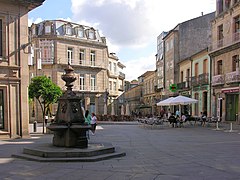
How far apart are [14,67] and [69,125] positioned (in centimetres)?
640

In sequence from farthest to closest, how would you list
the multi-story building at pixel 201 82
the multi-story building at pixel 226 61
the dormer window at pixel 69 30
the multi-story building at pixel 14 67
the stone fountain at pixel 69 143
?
the dormer window at pixel 69 30
the multi-story building at pixel 201 82
the multi-story building at pixel 226 61
the multi-story building at pixel 14 67
the stone fountain at pixel 69 143

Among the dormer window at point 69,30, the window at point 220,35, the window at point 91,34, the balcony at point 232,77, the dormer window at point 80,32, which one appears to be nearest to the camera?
the balcony at point 232,77

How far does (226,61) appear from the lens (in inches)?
1013

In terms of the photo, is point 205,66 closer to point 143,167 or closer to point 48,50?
point 48,50

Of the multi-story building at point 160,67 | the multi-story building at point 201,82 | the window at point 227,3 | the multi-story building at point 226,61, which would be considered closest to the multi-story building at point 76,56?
the multi-story building at point 160,67

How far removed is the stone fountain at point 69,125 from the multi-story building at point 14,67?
16.9 feet

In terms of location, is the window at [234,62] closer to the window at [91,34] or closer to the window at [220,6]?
the window at [220,6]

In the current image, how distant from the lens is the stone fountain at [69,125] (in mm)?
9641

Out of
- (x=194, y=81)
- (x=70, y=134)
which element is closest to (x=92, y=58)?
(x=194, y=81)

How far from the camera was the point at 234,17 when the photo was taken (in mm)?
24891

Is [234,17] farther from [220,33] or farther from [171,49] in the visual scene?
[171,49]

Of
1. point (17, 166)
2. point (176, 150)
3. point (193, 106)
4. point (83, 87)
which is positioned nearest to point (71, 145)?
point (17, 166)

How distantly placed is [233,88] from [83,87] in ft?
72.0

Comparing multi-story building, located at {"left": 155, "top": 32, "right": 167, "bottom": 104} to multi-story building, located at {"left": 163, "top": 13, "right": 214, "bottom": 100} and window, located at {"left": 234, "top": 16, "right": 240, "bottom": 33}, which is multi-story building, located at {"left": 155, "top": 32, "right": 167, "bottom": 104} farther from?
window, located at {"left": 234, "top": 16, "right": 240, "bottom": 33}
